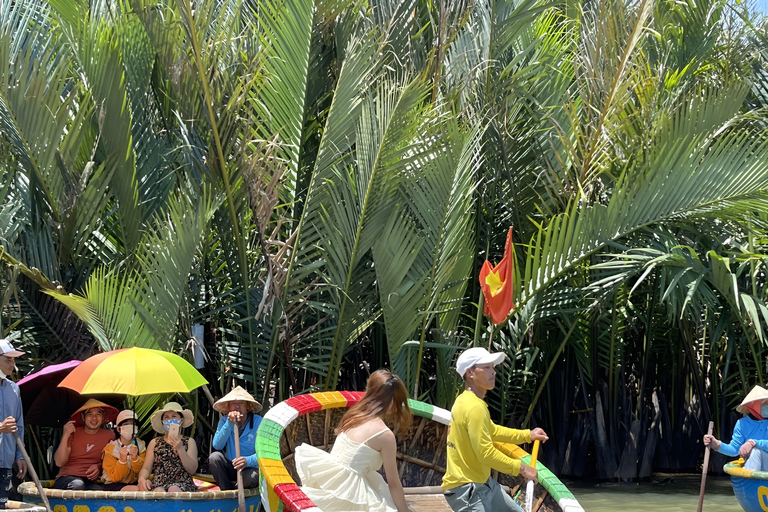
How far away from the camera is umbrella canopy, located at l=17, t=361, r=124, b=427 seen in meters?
7.27

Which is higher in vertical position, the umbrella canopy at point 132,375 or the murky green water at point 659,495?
the umbrella canopy at point 132,375

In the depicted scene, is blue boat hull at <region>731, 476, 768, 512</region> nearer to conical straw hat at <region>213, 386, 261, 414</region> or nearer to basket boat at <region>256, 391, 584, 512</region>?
basket boat at <region>256, 391, 584, 512</region>

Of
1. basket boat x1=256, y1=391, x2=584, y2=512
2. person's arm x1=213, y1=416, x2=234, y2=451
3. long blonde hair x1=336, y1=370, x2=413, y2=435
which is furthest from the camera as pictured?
person's arm x1=213, y1=416, x2=234, y2=451

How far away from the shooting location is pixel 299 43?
805 centimetres

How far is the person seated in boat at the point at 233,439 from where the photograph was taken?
676cm

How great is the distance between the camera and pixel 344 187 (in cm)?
764

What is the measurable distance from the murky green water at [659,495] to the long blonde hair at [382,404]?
171 inches

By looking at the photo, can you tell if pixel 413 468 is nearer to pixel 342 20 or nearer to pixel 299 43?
pixel 299 43

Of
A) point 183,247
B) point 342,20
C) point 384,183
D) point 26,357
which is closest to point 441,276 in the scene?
point 384,183

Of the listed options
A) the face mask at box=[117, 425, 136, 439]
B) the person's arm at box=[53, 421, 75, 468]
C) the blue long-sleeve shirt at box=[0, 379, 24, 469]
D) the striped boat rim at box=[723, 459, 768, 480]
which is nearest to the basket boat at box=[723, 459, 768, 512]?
the striped boat rim at box=[723, 459, 768, 480]

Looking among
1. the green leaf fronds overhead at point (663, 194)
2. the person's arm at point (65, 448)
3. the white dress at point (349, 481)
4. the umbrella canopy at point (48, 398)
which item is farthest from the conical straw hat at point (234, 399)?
the green leaf fronds overhead at point (663, 194)

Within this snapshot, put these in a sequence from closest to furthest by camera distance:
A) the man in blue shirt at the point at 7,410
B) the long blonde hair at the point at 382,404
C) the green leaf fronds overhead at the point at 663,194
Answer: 1. the long blonde hair at the point at 382,404
2. the man in blue shirt at the point at 7,410
3. the green leaf fronds overhead at the point at 663,194

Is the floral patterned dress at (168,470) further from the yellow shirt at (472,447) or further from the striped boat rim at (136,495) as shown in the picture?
the yellow shirt at (472,447)

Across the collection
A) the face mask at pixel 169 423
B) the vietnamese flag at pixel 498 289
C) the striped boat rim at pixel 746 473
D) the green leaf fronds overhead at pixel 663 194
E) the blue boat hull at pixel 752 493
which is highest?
the green leaf fronds overhead at pixel 663 194
